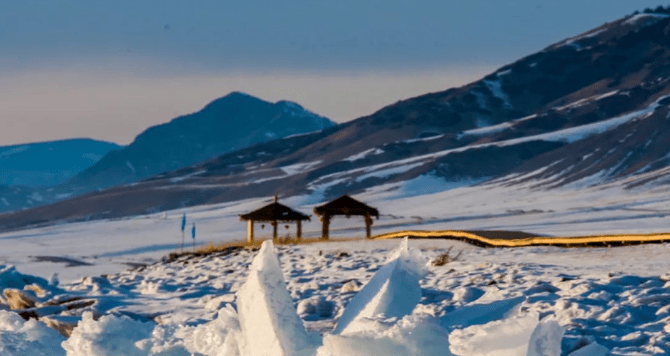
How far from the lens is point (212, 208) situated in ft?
596

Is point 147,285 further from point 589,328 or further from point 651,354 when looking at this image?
point 651,354

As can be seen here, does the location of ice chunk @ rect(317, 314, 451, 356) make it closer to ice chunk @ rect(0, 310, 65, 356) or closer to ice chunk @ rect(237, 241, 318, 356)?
ice chunk @ rect(237, 241, 318, 356)

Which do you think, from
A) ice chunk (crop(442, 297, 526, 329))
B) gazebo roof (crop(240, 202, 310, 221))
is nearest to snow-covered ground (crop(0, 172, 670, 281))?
gazebo roof (crop(240, 202, 310, 221))

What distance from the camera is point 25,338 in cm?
482

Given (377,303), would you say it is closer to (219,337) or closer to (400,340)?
(219,337)

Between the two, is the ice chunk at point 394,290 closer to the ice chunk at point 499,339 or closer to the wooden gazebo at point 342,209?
the ice chunk at point 499,339

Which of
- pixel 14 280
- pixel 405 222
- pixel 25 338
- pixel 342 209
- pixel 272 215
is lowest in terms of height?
pixel 14 280

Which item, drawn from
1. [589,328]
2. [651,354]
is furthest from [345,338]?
[589,328]

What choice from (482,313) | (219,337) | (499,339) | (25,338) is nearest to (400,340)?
(499,339)

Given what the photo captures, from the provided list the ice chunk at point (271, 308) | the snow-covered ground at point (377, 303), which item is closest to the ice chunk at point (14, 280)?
the snow-covered ground at point (377, 303)

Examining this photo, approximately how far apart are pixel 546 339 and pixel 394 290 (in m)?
0.90

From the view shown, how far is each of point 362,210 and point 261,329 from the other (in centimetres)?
3827

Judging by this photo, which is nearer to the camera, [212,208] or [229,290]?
[229,290]

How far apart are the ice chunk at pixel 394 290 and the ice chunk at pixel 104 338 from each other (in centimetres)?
83
